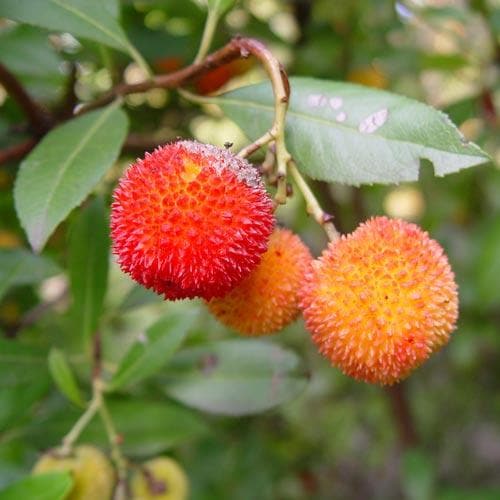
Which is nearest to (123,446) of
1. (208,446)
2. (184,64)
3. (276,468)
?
(208,446)

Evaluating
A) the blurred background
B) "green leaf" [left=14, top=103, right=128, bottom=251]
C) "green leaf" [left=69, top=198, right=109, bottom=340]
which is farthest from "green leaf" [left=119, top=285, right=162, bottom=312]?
"green leaf" [left=14, top=103, right=128, bottom=251]

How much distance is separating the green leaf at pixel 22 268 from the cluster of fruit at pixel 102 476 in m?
0.28

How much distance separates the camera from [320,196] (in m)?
1.80

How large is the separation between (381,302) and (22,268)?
2.18ft

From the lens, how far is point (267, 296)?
36.7 inches

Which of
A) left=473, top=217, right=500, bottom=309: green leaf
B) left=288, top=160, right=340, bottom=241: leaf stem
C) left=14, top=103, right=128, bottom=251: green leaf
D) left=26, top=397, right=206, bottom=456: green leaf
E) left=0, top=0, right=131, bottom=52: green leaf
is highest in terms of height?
left=0, top=0, right=131, bottom=52: green leaf

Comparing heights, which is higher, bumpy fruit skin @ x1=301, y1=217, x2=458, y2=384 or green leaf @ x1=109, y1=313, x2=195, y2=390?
bumpy fruit skin @ x1=301, y1=217, x2=458, y2=384

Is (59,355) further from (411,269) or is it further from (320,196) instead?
(320,196)

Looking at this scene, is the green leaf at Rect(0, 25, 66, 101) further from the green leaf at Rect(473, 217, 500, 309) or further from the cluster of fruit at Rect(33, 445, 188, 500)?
the green leaf at Rect(473, 217, 500, 309)

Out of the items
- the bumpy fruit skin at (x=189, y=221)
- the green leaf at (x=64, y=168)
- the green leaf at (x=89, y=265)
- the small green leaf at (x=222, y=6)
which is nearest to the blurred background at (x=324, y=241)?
the green leaf at (x=89, y=265)

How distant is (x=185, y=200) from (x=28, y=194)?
0.26m

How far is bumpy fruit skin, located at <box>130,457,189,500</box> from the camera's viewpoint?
3.99 feet

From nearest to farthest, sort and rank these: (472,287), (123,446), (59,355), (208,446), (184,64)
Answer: (59,355)
(123,446)
(184,64)
(208,446)
(472,287)

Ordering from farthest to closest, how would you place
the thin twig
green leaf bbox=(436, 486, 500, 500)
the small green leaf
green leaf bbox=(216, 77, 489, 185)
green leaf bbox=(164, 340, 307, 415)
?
green leaf bbox=(436, 486, 500, 500) < green leaf bbox=(164, 340, 307, 415) < the thin twig < the small green leaf < green leaf bbox=(216, 77, 489, 185)
